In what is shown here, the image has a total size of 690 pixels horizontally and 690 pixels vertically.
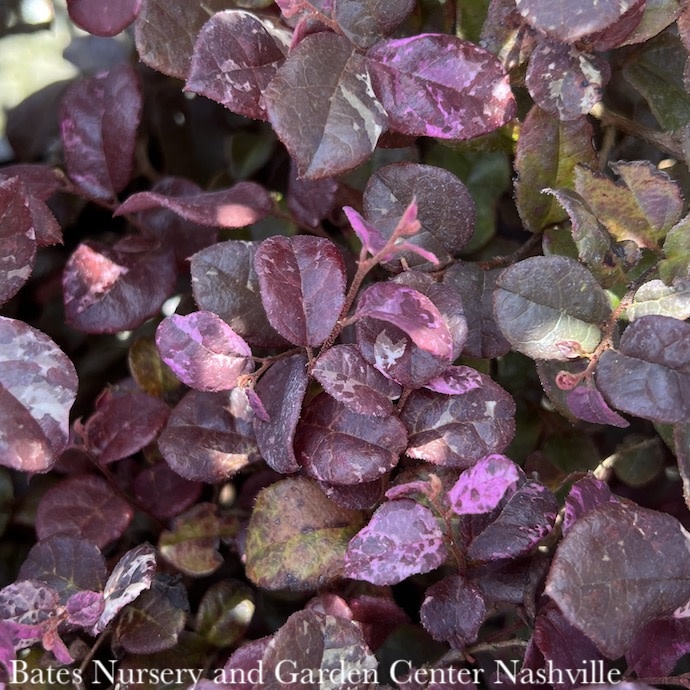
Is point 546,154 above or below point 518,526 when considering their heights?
above

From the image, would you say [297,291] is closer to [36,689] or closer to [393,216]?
[393,216]

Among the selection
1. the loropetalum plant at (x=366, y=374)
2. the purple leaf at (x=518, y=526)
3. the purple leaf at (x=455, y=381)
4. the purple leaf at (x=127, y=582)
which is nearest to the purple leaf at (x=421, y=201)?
the loropetalum plant at (x=366, y=374)

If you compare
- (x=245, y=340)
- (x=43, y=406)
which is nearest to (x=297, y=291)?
(x=245, y=340)

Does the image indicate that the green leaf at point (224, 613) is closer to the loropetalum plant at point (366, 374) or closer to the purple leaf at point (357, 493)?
the loropetalum plant at point (366, 374)

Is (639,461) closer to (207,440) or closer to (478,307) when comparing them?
(478,307)

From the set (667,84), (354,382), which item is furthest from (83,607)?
(667,84)

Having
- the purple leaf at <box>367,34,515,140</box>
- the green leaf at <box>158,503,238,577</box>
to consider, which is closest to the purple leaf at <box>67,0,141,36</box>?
the purple leaf at <box>367,34,515,140</box>
